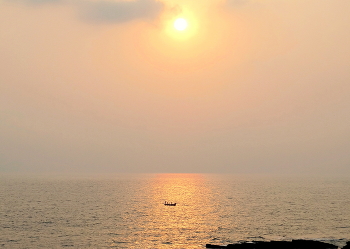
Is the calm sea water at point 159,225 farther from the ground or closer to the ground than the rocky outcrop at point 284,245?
farther from the ground

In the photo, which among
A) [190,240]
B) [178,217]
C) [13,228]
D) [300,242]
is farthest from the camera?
[178,217]

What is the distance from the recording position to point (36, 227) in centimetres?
8862

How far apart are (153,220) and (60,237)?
29077 millimetres

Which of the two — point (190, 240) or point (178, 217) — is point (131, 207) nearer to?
point (178, 217)

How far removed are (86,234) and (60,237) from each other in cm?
549

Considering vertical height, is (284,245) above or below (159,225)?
below

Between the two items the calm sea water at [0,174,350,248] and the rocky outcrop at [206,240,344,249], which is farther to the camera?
the calm sea water at [0,174,350,248]

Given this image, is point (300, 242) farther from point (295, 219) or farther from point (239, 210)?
point (239, 210)

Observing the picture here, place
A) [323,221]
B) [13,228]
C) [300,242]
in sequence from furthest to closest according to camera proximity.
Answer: [323,221] < [13,228] < [300,242]

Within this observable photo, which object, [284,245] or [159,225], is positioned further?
[159,225]

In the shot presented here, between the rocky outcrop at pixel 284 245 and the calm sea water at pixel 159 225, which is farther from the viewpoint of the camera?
the calm sea water at pixel 159 225

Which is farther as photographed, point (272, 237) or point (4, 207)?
point (4, 207)


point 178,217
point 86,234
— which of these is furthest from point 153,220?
→ point 86,234

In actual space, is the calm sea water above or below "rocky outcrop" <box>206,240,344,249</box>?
above
